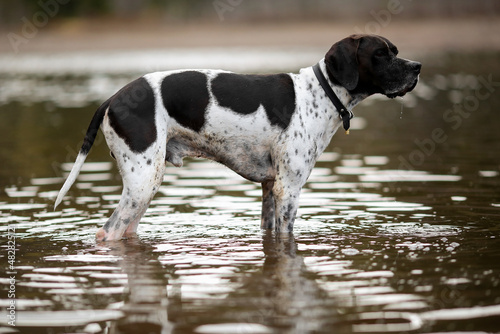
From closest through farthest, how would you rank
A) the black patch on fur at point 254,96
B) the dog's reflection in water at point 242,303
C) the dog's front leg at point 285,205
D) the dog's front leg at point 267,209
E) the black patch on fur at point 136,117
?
the dog's reflection in water at point 242,303, the black patch on fur at point 136,117, the black patch on fur at point 254,96, the dog's front leg at point 285,205, the dog's front leg at point 267,209

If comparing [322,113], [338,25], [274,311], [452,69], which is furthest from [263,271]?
[338,25]

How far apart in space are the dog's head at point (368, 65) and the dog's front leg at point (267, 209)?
121 centimetres

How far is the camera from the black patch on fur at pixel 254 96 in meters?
7.37

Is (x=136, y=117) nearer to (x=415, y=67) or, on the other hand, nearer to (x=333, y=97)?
(x=333, y=97)

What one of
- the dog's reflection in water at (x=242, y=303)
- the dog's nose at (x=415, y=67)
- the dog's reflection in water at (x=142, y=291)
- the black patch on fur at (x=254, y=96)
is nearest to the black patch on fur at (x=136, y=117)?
the black patch on fur at (x=254, y=96)

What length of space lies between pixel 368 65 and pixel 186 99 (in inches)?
62.3

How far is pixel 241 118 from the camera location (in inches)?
291

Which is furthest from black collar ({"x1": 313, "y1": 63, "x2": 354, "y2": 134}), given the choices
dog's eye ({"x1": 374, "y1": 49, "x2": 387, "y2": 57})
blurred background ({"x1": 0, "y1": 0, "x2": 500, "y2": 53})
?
blurred background ({"x1": 0, "y1": 0, "x2": 500, "y2": 53})

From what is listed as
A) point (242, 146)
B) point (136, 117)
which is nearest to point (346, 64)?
point (242, 146)

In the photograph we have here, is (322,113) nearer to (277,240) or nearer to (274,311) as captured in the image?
(277,240)

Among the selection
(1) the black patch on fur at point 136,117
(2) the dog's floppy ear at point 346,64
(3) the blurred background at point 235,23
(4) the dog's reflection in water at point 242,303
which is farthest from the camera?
(3) the blurred background at point 235,23

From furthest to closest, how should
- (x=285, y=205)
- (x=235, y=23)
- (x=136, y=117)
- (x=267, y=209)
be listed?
(x=235, y=23) → (x=267, y=209) → (x=285, y=205) → (x=136, y=117)

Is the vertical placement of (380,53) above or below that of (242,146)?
above

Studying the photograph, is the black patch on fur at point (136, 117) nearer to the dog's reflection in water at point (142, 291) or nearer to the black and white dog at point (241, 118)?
the black and white dog at point (241, 118)
